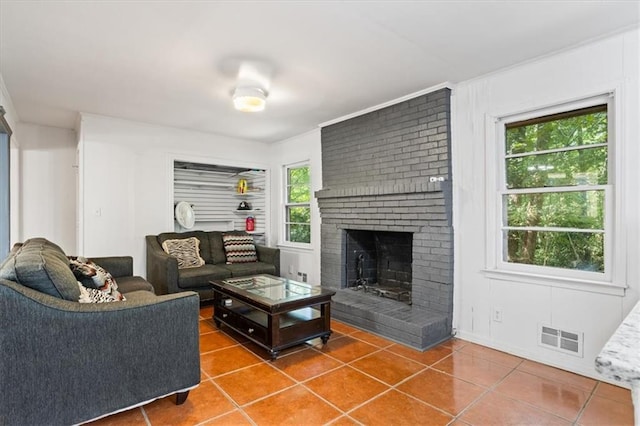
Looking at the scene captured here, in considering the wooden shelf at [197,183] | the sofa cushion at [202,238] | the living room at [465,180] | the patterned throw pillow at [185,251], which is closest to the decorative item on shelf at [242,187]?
the wooden shelf at [197,183]

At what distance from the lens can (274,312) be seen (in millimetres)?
2705

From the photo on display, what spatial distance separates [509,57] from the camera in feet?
8.96

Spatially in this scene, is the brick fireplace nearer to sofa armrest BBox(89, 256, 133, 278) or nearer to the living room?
the living room

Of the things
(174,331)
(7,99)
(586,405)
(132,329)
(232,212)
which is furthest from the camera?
(232,212)

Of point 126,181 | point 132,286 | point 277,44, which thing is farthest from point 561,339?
point 126,181

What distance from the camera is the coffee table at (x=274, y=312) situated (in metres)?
2.75

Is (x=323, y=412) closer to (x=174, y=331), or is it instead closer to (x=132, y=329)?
(x=174, y=331)

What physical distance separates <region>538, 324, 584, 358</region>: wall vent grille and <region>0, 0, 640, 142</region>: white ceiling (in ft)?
7.09

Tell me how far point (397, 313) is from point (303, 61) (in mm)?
2455

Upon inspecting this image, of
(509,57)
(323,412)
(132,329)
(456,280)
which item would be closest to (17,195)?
(132,329)

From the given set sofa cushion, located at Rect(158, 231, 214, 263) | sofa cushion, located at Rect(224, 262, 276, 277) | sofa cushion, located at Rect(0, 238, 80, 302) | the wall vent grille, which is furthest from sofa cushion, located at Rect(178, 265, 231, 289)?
the wall vent grille

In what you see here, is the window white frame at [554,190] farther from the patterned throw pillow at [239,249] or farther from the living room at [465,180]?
the patterned throw pillow at [239,249]

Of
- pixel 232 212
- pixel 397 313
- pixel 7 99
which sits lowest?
pixel 397 313

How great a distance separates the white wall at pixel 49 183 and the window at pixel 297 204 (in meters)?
3.08
